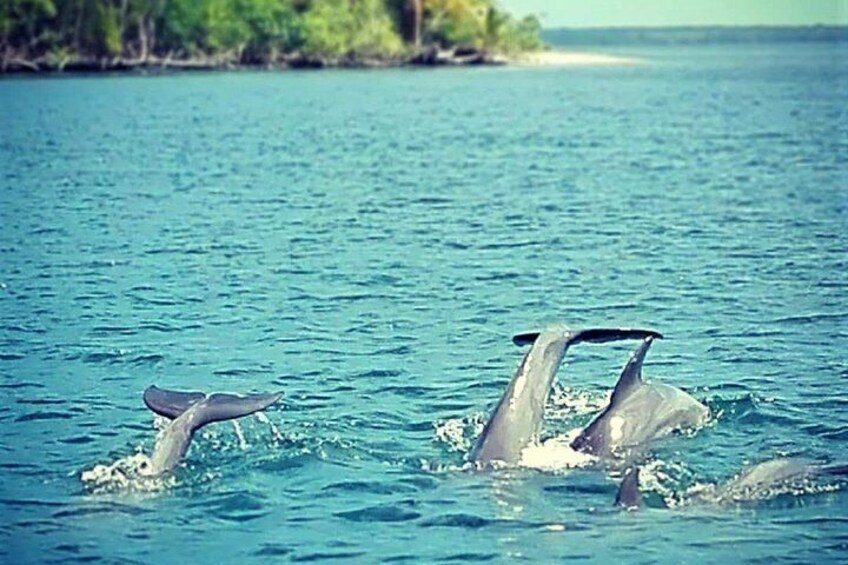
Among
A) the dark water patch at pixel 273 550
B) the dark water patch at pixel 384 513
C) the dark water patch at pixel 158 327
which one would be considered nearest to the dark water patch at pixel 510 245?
the dark water patch at pixel 158 327

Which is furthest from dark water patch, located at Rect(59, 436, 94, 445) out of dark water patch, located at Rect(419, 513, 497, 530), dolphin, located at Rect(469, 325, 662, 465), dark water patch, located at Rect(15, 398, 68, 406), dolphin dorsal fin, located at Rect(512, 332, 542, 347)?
dolphin dorsal fin, located at Rect(512, 332, 542, 347)

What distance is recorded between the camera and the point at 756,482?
1895cm

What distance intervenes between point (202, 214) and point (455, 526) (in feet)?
98.9

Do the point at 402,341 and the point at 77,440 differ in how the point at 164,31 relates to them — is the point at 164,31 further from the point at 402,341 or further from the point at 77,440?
the point at 77,440

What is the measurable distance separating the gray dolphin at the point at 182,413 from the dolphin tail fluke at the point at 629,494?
4100 mm

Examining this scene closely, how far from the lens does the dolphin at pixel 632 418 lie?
66.6 ft

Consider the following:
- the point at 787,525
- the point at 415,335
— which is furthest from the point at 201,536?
the point at 415,335

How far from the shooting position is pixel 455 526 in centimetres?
1805

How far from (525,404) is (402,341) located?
27.7 ft

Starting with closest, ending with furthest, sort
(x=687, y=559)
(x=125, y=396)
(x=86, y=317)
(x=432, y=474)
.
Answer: (x=687, y=559)
(x=432, y=474)
(x=125, y=396)
(x=86, y=317)

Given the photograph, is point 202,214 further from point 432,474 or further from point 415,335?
point 432,474

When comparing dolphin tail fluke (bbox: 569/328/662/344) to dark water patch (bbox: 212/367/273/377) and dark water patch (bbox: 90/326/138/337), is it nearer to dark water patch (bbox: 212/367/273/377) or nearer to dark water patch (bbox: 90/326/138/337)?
dark water patch (bbox: 212/367/273/377)

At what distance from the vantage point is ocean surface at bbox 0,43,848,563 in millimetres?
18141

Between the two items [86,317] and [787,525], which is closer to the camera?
[787,525]
